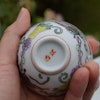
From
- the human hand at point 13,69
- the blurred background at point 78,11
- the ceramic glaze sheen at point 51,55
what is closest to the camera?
the ceramic glaze sheen at point 51,55

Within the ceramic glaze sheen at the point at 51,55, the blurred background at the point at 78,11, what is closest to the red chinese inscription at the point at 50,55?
the ceramic glaze sheen at the point at 51,55

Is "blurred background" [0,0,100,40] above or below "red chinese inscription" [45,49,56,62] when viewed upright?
below

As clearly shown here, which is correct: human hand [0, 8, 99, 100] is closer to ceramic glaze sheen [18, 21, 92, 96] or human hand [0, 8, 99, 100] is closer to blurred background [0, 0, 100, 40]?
ceramic glaze sheen [18, 21, 92, 96]

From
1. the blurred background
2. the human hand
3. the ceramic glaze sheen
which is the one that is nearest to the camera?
the ceramic glaze sheen

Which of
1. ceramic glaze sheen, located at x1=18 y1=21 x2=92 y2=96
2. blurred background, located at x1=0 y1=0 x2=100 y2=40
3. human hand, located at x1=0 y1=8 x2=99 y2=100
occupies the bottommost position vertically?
blurred background, located at x1=0 y1=0 x2=100 y2=40

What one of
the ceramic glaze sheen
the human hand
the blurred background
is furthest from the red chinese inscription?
the blurred background

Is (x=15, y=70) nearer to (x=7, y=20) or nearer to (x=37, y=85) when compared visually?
(x=37, y=85)

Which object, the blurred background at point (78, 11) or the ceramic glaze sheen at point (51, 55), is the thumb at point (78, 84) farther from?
the blurred background at point (78, 11)

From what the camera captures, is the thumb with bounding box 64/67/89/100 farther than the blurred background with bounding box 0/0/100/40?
No

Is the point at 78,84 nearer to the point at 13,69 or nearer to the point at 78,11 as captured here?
the point at 13,69
